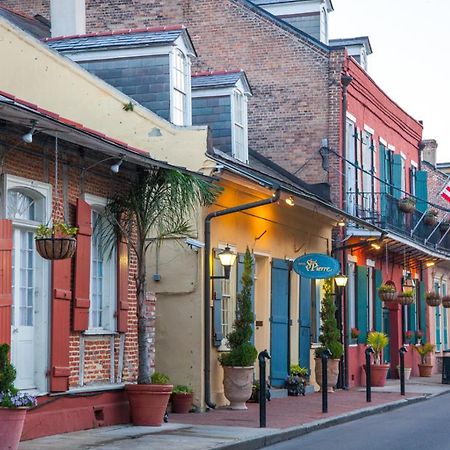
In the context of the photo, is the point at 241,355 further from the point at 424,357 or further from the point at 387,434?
the point at 424,357

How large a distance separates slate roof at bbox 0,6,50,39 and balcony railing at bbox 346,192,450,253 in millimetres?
7950

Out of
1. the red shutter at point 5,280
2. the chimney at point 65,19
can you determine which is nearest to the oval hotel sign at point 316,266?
the chimney at point 65,19

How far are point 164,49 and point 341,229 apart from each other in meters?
8.99

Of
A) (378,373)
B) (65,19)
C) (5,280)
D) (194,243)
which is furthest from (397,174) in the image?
(5,280)

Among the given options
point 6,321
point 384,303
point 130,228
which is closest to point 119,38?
point 130,228

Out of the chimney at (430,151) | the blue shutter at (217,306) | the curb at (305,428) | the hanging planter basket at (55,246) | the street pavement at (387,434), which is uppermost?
the chimney at (430,151)

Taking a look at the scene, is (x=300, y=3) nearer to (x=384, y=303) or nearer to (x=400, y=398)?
(x=384, y=303)

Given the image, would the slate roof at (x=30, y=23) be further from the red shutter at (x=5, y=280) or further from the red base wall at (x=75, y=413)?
the red shutter at (x=5, y=280)

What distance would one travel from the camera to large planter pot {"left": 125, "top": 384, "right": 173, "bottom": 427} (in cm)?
1596

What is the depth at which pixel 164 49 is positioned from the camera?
2067 centimetres

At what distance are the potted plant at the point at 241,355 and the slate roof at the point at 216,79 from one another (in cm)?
488

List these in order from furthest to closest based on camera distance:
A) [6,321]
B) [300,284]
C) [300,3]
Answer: [300,3]
[300,284]
[6,321]

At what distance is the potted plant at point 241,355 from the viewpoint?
1939 cm

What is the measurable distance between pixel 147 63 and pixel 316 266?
5.26 meters
